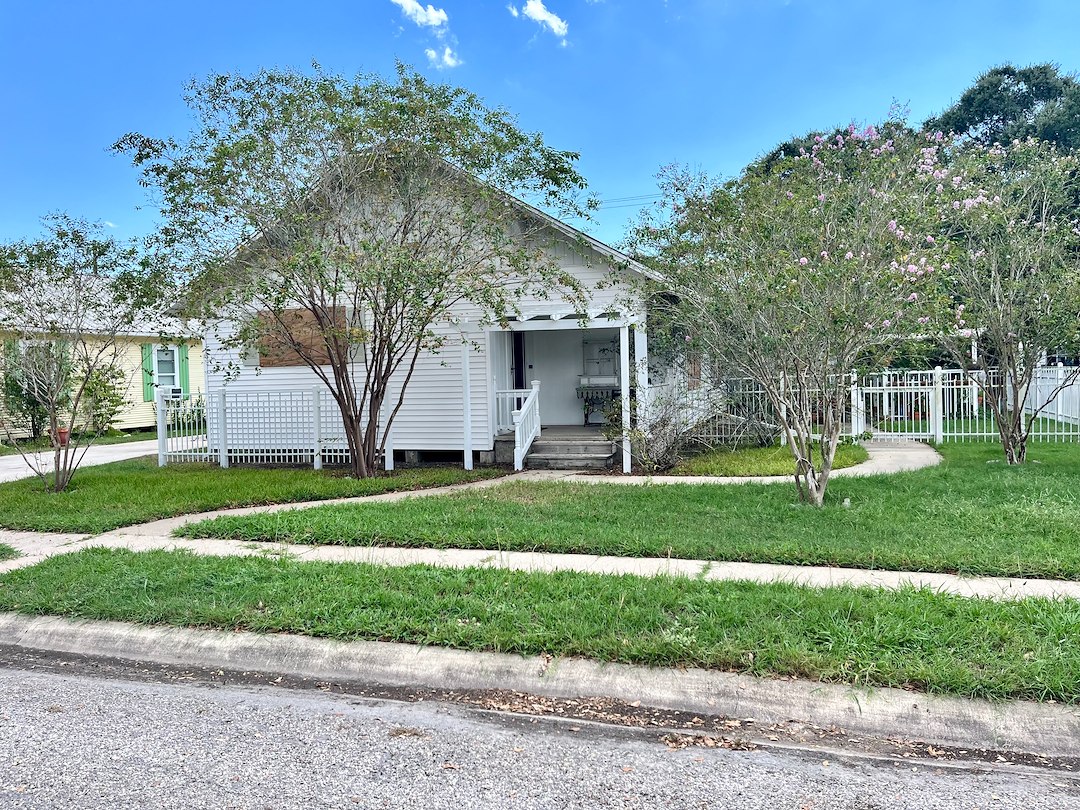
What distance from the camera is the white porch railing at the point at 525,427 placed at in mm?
11875

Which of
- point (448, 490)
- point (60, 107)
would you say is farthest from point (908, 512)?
point (60, 107)

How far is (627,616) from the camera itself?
14.9 ft

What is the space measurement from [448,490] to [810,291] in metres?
5.27

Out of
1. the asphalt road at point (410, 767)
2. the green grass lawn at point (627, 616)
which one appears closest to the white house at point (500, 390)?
the green grass lawn at point (627, 616)

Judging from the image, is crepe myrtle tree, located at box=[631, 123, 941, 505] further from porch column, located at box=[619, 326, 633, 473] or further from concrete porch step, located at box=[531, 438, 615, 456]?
concrete porch step, located at box=[531, 438, 615, 456]

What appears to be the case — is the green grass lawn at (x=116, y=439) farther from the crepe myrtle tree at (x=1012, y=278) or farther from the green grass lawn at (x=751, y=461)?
the crepe myrtle tree at (x=1012, y=278)

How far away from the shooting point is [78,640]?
4.89 m

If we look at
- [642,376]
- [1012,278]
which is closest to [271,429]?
[642,376]

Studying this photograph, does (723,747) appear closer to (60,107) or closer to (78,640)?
(78,640)

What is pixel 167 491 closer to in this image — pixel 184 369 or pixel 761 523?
pixel 761 523

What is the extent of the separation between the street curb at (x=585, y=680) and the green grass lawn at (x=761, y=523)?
2.17m

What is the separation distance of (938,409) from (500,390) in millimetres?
8170

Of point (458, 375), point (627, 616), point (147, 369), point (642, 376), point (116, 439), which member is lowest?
point (627, 616)

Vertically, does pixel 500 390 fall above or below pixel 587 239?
below
